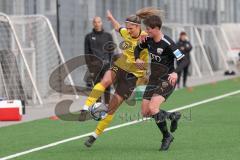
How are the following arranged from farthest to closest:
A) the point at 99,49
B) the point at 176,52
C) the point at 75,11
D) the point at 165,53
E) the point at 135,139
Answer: the point at 75,11 < the point at 99,49 < the point at 135,139 < the point at 165,53 < the point at 176,52

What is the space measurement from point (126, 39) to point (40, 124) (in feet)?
10.5

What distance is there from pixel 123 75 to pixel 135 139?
96 cm

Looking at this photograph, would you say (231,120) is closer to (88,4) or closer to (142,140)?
(142,140)

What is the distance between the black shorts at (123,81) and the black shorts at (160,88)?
0.45 m

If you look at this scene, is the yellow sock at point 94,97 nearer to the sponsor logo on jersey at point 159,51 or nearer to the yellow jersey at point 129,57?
the yellow jersey at point 129,57

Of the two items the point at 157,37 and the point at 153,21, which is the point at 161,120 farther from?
the point at 153,21

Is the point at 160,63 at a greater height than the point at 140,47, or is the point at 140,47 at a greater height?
the point at 140,47

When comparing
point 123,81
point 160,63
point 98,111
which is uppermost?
point 160,63

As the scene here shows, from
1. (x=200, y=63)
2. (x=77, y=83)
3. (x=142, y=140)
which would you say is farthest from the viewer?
(x=200, y=63)

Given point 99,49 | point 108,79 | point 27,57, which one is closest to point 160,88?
point 108,79

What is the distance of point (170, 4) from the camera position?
112ft

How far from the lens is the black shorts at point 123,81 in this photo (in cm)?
1166

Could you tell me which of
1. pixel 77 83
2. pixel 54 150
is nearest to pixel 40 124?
pixel 54 150

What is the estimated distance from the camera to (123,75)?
12.1 meters
